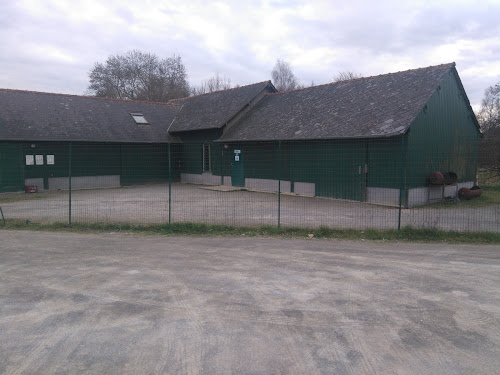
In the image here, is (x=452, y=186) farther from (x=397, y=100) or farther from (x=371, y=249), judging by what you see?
(x=371, y=249)

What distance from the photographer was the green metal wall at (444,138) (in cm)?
1403

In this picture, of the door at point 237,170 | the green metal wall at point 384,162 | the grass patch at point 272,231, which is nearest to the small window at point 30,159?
the grass patch at point 272,231

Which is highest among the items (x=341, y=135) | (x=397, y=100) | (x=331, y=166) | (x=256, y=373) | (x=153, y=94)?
(x=153, y=94)

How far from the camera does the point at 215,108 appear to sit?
2384cm

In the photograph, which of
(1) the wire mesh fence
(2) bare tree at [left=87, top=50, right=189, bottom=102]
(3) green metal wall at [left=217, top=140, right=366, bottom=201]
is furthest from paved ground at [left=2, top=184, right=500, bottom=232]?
(2) bare tree at [left=87, top=50, right=189, bottom=102]

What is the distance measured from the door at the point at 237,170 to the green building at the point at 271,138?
6 centimetres

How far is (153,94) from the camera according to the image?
Result: 44.2 meters

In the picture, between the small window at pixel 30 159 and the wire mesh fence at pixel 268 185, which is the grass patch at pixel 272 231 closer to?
the wire mesh fence at pixel 268 185

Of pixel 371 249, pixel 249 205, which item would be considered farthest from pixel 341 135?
pixel 371 249

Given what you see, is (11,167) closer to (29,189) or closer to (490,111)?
(29,189)

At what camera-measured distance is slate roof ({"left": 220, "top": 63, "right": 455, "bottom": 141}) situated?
1441 centimetres

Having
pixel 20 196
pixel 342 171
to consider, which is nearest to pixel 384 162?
pixel 342 171

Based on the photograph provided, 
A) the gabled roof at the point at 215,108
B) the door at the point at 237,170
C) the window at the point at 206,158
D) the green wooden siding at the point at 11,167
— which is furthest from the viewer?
the window at the point at 206,158

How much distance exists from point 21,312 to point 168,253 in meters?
3.21
